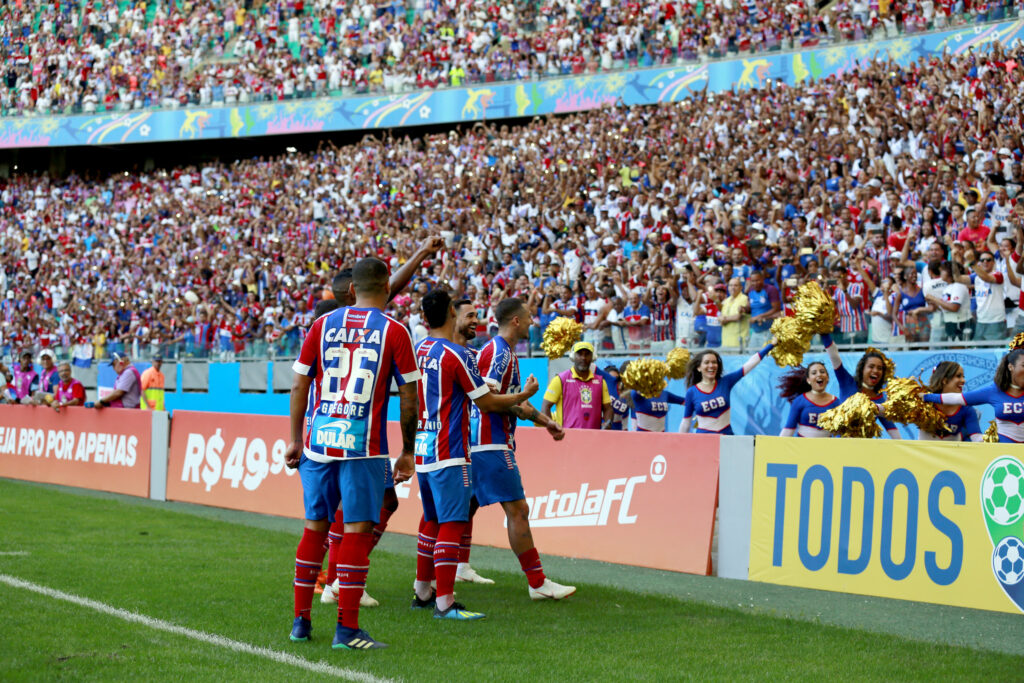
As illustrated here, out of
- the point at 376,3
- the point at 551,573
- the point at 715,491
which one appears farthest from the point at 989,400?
the point at 376,3

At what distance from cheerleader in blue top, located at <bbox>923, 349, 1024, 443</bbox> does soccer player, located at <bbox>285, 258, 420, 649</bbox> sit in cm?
446

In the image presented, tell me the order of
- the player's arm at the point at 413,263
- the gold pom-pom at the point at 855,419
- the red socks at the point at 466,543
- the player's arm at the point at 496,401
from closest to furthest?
the player's arm at the point at 413,263 < the player's arm at the point at 496,401 < the red socks at the point at 466,543 < the gold pom-pom at the point at 855,419

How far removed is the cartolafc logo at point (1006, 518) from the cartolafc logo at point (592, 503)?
2883 millimetres

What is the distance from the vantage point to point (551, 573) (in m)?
9.41

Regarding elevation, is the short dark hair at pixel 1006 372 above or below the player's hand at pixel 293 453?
above


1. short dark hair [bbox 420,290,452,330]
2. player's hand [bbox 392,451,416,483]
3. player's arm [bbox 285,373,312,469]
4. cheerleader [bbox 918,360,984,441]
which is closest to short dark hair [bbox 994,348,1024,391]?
cheerleader [bbox 918,360,984,441]

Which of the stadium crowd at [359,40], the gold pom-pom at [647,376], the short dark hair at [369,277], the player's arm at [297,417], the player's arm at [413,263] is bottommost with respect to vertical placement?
the player's arm at [297,417]

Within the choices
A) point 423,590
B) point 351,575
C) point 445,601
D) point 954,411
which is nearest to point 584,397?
point 954,411

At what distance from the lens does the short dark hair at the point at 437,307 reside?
740 cm

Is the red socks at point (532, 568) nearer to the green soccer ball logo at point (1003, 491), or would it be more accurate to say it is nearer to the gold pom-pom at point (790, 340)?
the green soccer ball logo at point (1003, 491)

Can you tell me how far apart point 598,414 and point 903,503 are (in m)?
4.48

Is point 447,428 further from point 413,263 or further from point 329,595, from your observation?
point 329,595

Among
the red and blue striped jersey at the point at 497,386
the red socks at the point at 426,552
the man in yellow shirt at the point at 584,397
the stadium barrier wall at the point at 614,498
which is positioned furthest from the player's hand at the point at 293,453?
the man in yellow shirt at the point at 584,397

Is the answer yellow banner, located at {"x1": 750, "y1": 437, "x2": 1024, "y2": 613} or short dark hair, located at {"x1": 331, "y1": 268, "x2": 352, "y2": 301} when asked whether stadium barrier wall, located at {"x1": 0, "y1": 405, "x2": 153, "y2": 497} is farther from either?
yellow banner, located at {"x1": 750, "y1": 437, "x2": 1024, "y2": 613}
